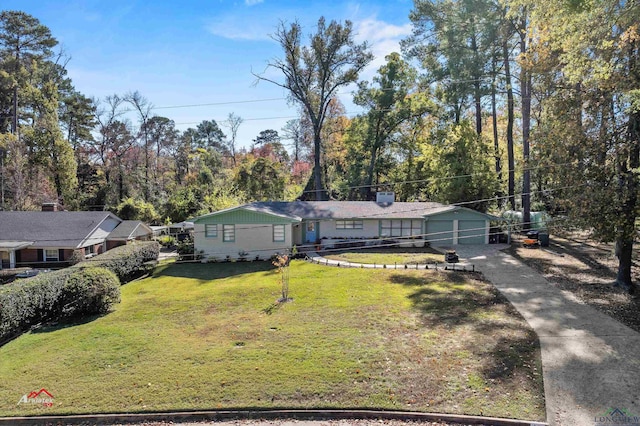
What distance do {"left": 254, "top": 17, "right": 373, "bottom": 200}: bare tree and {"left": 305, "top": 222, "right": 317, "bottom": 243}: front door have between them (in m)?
6.37

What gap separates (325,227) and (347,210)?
235cm

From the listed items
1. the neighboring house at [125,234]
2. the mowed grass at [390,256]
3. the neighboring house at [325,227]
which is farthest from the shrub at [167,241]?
the mowed grass at [390,256]

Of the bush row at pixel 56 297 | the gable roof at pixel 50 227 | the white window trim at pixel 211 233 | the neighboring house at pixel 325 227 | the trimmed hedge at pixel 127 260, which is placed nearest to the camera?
the bush row at pixel 56 297

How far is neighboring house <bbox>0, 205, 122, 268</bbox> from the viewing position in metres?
22.3

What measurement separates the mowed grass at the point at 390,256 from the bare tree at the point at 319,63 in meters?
9.45

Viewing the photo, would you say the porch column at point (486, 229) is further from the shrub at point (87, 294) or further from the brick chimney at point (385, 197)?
the shrub at point (87, 294)

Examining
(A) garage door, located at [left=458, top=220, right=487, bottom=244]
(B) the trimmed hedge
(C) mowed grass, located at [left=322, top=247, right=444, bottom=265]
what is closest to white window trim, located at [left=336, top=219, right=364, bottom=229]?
(C) mowed grass, located at [left=322, top=247, right=444, bottom=265]

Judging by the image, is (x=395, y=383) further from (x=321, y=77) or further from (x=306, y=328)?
(x=321, y=77)

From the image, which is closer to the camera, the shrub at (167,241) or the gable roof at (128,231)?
the gable roof at (128,231)

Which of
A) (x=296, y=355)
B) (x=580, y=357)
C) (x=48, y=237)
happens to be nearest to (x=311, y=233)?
(x=296, y=355)

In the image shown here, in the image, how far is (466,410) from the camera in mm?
7609

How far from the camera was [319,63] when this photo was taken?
32.7m

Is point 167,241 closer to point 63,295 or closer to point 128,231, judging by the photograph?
point 128,231

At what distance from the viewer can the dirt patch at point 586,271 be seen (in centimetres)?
1304
